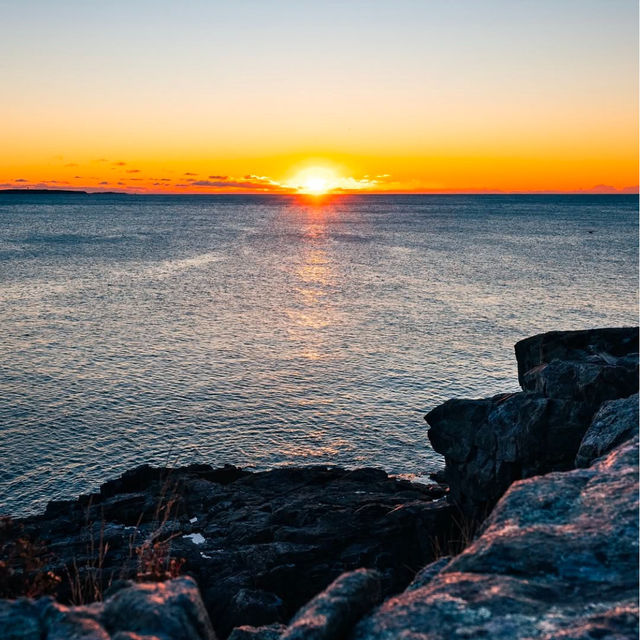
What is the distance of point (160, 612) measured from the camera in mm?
6637

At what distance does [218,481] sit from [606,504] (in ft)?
82.7

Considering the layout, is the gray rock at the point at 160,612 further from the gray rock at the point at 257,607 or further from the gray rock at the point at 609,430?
the gray rock at the point at 257,607

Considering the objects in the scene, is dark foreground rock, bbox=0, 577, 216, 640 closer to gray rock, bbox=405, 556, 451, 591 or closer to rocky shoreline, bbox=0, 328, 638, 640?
rocky shoreline, bbox=0, 328, 638, 640

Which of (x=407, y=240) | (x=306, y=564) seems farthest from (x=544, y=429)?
(x=407, y=240)

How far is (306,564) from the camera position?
20375 mm

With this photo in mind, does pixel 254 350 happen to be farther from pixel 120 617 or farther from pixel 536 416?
pixel 120 617

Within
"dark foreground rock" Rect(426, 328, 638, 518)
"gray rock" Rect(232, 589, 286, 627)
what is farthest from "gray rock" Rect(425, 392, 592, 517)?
"gray rock" Rect(232, 589, 286, 627)

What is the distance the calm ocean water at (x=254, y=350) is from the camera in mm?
35594

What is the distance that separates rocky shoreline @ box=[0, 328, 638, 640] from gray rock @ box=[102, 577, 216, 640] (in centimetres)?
2

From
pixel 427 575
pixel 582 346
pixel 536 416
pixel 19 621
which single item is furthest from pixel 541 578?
pixel 582 346

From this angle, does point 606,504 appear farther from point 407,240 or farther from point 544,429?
point 407,240

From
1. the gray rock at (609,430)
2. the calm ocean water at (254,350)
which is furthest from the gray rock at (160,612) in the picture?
the calm ocean water at (254,350)

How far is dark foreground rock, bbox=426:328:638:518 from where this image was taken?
18844mm

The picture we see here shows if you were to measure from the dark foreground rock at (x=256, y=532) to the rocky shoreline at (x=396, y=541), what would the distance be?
0.28 feet
